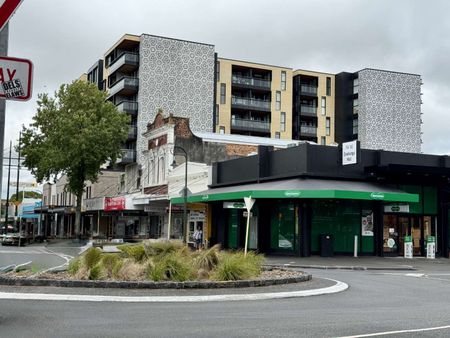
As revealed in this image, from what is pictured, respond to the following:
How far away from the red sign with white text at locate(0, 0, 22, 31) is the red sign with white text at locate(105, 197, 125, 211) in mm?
43643

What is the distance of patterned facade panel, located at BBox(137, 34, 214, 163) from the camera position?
65.0 metres

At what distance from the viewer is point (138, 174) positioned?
55594 mm

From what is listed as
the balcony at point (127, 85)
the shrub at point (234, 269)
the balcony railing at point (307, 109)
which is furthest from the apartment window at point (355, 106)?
the shrub at point (234, 269)

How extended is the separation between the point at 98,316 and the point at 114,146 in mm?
42590

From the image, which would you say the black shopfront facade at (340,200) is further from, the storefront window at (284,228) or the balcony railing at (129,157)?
the balcony railing at (129,157)

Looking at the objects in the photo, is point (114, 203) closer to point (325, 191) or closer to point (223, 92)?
point (325, 191)

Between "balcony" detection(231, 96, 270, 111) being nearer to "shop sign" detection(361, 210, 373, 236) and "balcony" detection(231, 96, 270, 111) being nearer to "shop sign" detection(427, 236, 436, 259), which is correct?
"shop sign" detection(361, 210, 373, 236)

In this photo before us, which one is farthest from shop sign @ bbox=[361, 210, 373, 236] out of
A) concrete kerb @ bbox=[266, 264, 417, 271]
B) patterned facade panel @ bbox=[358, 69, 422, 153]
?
patterned facade panel @ bbox=[358, 69, 422, 153]

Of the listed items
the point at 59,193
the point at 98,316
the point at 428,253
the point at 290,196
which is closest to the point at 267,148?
the point at 290,196

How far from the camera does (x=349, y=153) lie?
98.9 ft

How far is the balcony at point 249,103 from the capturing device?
7469 cm

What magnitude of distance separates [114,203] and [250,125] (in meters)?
28.8

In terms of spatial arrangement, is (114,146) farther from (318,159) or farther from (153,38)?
(318,159)

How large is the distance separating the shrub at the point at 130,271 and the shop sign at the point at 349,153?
17.1 m
